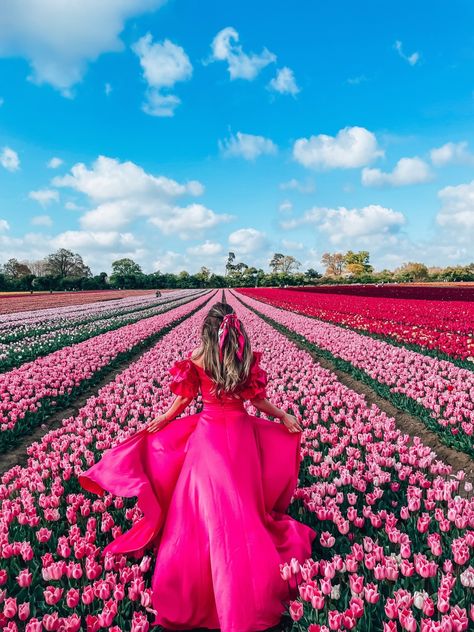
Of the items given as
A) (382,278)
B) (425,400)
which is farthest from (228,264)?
(425,400)

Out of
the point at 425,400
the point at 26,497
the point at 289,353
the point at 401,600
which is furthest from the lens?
the point at 289,353

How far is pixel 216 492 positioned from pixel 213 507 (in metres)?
0.09

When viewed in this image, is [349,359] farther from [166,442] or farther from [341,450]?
[166,442]

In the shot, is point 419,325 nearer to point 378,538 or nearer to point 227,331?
point 378,538

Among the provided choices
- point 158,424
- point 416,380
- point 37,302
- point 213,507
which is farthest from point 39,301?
point 213,507

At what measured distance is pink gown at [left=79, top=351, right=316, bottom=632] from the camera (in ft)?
8.13

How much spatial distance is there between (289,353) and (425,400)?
450cm

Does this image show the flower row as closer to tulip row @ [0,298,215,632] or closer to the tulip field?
the tulip field

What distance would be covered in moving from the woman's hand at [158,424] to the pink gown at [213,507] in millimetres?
54

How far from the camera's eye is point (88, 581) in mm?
2746

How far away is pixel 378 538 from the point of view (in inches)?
124

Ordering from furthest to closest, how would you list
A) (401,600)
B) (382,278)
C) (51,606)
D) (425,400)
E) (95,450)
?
(382,278)
(425,400)
(95,450)
(51,606)
(401,600)

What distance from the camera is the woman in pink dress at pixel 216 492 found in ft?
8.15

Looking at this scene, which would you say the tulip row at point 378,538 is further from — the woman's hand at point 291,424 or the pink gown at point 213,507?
the woman's hand at point 291,424
